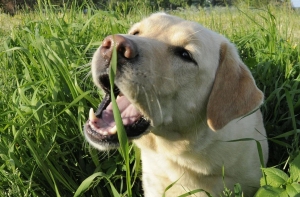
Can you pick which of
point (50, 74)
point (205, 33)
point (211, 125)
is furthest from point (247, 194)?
point (50, 74)

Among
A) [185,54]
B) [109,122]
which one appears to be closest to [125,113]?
[109,122]

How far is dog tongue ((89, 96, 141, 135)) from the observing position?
87.3 inches

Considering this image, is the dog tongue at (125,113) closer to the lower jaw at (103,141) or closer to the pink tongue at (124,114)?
the pink tongue at (124,114)

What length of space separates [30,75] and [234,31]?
113 inches

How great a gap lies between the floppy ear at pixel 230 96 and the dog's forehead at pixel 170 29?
1.00 ft

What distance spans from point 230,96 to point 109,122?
2.51 ft

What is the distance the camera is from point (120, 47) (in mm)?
1893

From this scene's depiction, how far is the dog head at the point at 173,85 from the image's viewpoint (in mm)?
2088

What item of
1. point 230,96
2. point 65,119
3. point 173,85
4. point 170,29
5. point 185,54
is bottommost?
point 65,119

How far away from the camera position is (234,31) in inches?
202

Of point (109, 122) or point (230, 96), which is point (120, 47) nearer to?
point (109, 122)

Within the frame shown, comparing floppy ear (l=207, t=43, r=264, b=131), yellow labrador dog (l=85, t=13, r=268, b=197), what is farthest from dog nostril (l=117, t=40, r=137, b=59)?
floppy ear (l=207, t=43, r=264, b=131)

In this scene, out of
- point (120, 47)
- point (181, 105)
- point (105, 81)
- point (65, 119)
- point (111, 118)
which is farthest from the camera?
point (65, 119)

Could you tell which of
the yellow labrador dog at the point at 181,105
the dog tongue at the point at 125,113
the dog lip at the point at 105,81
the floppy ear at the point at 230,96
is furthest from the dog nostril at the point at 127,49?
the floppy ear at the point at 230,96
